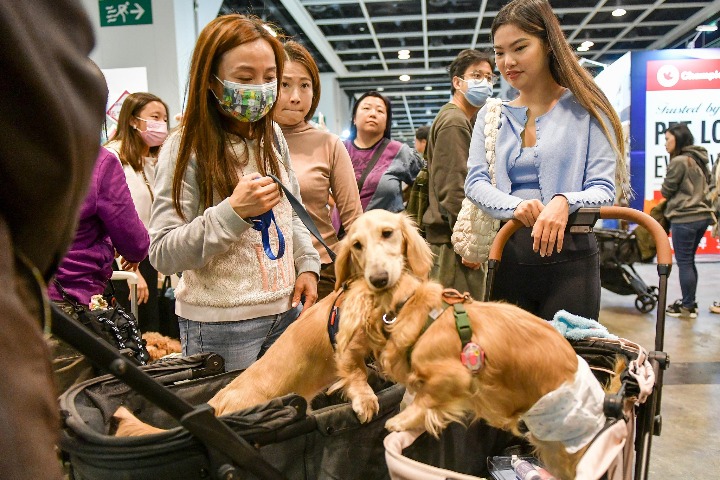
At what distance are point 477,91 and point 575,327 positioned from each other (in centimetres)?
191

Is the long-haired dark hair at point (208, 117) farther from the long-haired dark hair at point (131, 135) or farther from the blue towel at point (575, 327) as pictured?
the long-haired dark hair at point (131, 135)

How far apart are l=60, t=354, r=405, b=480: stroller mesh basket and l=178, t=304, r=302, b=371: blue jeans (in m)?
0.15

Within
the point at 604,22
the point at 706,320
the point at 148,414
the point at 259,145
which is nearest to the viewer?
the point at 148,414

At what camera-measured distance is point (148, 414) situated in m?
1.40

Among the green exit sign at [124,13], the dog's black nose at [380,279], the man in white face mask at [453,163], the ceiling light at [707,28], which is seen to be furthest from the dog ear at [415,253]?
the ceiling light at [707,28]

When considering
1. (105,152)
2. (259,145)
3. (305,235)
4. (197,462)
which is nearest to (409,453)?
(197,462)

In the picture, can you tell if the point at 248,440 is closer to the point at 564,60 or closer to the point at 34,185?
the point at 34,185

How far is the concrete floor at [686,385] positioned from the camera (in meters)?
2.62

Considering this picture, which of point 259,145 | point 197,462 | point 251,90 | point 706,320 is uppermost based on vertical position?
point 251,90

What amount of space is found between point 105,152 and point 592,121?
1664 mm

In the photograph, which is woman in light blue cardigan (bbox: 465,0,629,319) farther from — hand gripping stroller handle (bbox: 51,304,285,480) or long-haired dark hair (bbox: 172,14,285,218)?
hand gripping stroller handle (bbox: 51,304,285,480)

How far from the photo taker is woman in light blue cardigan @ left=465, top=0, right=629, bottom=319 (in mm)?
1564

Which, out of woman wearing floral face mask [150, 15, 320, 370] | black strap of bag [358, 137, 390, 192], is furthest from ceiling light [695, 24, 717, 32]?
woman wearing floral face mask [150, 15, 320, 370]

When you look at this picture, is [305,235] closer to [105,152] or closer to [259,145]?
[259,145]
